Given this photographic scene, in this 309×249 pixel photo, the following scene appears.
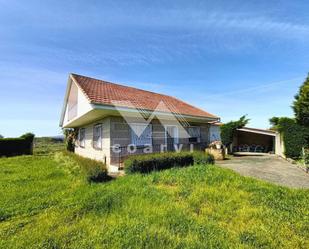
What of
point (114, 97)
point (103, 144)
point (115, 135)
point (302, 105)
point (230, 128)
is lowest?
point (103, 144)

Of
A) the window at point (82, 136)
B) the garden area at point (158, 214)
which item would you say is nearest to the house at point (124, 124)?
the window at point (82, 136)

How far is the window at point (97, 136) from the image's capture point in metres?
12.9

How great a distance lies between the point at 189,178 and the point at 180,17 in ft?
22.4

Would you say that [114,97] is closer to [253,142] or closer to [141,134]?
[141,134]

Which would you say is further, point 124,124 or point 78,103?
point 78,103

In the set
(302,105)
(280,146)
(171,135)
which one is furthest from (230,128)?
(171,135)

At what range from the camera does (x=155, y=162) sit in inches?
360

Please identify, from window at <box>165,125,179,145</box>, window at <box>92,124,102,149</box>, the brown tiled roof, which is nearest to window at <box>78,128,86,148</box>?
window at <box>92,124,102,149</box>

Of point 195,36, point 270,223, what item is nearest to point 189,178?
point 270,223

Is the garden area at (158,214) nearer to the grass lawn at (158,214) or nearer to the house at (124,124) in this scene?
the grass lawn at (158,214)

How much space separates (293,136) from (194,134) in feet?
23.1

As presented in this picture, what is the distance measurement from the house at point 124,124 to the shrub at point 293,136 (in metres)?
4.86

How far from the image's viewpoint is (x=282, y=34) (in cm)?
859

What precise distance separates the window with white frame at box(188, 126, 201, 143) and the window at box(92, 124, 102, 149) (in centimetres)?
725
